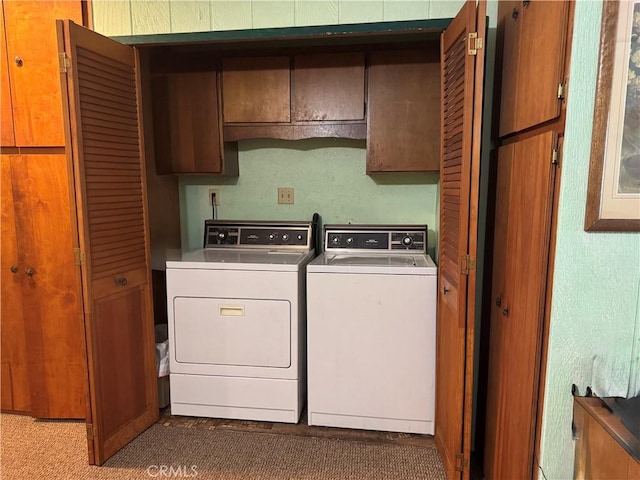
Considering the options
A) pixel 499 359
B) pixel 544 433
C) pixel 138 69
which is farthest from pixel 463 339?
pixel 138 69

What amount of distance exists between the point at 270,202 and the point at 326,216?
39 cm

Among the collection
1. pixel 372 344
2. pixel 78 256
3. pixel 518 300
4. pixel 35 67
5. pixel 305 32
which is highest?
pixel 305 32

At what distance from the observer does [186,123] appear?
2490 millimetres

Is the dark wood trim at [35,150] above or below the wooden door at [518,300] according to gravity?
above

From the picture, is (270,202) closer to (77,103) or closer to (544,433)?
(77,103)

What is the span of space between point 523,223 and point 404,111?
1081 millimetres

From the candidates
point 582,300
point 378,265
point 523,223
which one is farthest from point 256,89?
point 582,300

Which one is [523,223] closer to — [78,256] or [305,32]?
[305,32]

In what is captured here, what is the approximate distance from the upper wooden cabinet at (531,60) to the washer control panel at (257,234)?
1327 millimetres

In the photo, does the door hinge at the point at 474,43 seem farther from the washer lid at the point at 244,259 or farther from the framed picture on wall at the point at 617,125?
the washer lid at the point at 244,259

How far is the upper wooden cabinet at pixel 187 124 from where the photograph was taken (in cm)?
246

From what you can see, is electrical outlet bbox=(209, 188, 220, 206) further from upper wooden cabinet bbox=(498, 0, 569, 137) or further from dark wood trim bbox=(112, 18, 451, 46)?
upper wooden cabinet bbox=(498, 0, 569, 137)

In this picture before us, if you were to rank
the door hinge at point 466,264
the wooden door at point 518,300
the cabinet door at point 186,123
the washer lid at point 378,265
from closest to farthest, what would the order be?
the wooden door at point 518,300 < the door hinge at point 466,264 < the washer lid at point 378,265 < the cabinet door at point 186,123

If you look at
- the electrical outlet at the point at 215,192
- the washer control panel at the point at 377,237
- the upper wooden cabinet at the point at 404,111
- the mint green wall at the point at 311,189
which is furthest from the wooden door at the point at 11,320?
the upper wooden cabinet at the point at 404,111
